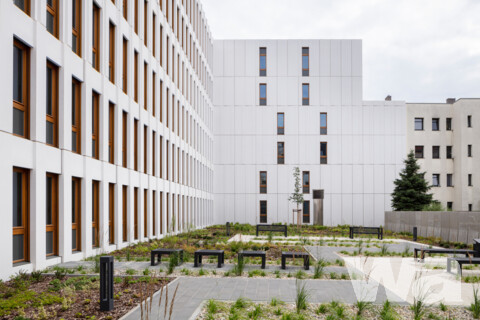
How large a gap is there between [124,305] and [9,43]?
21.7ft

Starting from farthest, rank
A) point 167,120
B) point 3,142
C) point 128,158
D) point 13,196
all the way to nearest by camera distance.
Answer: point 167,120 → point 128,158 → point 13,196 → point 3,142

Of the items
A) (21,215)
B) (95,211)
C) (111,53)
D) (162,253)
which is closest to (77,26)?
(111,53)

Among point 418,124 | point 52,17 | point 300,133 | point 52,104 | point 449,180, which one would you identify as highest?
point 418,124

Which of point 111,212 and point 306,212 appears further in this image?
point 306,212

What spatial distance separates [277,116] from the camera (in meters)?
43.8

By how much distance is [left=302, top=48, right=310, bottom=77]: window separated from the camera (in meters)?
44.2

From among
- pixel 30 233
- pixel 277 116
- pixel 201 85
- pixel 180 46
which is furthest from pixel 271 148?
pixel 30 233

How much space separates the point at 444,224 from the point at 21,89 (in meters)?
20.1

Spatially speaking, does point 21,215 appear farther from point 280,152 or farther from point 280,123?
point 280,123

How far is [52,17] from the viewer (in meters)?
13.2

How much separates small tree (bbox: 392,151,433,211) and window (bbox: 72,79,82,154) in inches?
1197

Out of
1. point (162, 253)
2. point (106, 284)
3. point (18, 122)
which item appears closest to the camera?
point (106, 284)

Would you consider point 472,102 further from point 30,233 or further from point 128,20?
point 30,233

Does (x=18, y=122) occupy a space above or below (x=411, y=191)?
above
